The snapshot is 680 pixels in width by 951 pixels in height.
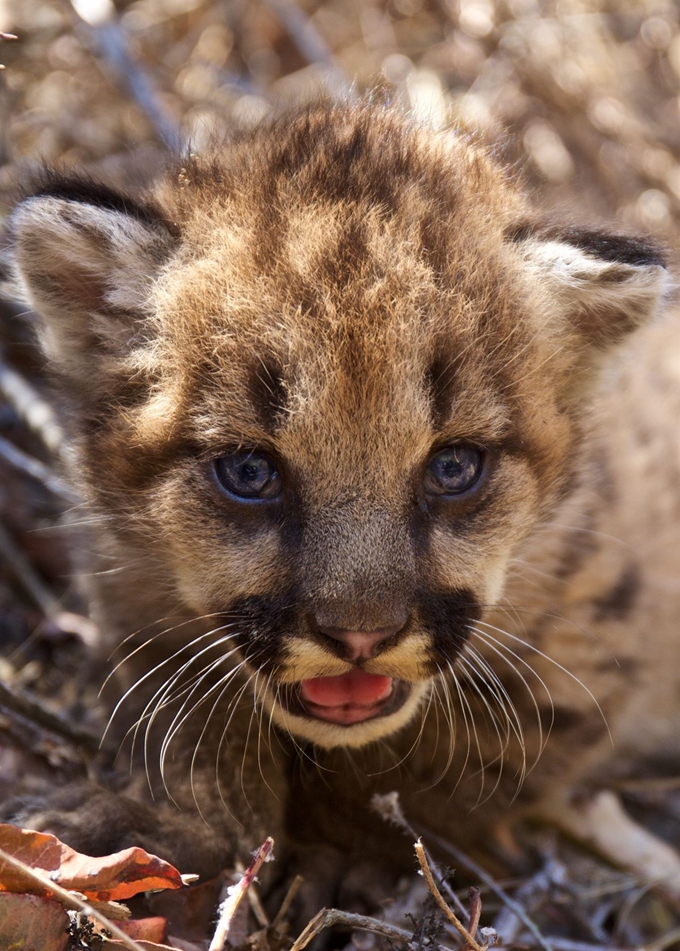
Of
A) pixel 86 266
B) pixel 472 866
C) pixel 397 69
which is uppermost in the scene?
pixel 397 69

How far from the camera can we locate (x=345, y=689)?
253cm

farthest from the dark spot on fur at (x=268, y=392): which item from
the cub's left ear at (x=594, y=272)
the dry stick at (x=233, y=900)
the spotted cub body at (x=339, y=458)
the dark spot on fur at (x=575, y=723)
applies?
the dark spot on fur at (x=575, y=723)

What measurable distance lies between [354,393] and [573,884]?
1921 millimetres

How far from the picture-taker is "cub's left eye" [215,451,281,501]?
2432mm

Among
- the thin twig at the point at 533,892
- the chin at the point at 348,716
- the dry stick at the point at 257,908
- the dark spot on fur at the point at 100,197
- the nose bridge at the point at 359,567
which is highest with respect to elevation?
the dark spot on fur at the point at 100,197

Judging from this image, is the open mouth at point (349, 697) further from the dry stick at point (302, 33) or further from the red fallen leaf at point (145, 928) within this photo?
the dry stick at point (302, 33)

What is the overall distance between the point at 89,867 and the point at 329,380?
118 centimetres

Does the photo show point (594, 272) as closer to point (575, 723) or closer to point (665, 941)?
point (575, 723)

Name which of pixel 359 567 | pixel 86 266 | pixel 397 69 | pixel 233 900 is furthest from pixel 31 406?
pixel 397 69

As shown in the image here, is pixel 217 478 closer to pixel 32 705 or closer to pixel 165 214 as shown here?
pixel 165 214

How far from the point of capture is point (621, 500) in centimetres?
365

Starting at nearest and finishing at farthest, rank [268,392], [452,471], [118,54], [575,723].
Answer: [268,392] → [452,471] → [575,723] → [118,54]

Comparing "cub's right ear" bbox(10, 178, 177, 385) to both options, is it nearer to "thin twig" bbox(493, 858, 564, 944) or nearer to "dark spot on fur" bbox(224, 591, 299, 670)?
"dark spot on fur" bbox(224, 591, 299, 670)

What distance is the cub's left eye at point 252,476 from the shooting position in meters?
2.43
